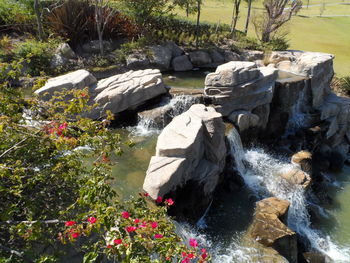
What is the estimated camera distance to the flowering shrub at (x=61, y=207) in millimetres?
3121

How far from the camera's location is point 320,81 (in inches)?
662

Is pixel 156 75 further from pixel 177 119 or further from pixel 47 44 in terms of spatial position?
pixel 47 44

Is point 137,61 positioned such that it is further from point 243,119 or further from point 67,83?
point 243,119

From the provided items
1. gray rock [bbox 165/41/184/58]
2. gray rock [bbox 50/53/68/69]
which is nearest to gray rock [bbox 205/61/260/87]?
gray rock [bbox 165/41/184/58]

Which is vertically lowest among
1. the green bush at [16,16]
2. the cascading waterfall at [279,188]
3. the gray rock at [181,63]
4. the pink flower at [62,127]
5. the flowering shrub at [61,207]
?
the cascading waterfall at [279,188]

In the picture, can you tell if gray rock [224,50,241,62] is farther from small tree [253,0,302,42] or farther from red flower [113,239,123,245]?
red flower [113,239,123,245]

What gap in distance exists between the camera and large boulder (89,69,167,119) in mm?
12500

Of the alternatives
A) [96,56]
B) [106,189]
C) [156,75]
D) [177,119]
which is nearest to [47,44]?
[96,56]

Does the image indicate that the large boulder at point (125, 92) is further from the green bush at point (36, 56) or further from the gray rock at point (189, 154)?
the green bush at point (36, 56)

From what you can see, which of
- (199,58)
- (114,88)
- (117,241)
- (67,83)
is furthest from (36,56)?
(117,241)

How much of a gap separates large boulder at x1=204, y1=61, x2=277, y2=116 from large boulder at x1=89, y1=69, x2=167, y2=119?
248 cm

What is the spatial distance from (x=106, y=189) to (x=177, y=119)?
6.57 m

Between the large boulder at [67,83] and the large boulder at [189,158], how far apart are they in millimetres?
5066

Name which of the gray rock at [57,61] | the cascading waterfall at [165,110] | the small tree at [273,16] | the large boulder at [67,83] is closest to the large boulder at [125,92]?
the large boulder at [67,83]
